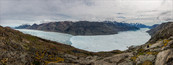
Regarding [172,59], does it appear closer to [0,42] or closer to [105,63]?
[105,63]

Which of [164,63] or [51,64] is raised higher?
[164,63]

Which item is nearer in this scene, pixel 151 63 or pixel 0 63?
pixel 151 63

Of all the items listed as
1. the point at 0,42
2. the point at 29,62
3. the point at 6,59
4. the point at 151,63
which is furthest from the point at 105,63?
the point at 0,42

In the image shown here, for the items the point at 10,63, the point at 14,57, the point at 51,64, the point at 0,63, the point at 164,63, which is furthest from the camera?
the point at 51,64

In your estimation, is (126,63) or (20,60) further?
(20,60)

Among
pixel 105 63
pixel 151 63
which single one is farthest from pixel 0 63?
pixel 151 63

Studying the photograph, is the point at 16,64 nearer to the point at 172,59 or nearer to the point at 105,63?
the point at 105,63

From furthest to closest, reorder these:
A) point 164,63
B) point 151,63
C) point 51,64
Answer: point 51,64 → point 151,63 → point 164,63

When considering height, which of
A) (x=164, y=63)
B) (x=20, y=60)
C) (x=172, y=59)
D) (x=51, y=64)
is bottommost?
(x=51, y=64)

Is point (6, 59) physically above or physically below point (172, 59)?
below
